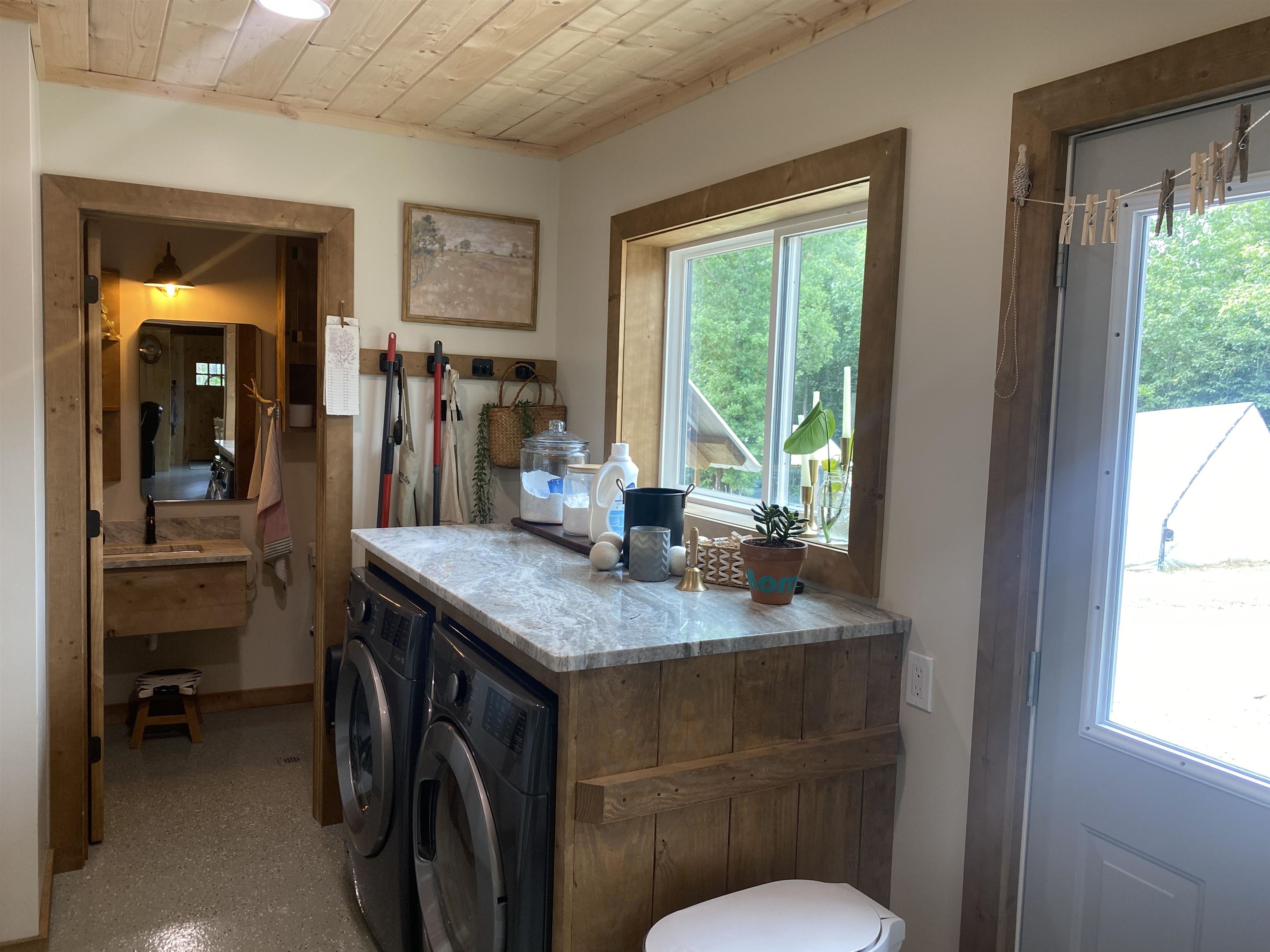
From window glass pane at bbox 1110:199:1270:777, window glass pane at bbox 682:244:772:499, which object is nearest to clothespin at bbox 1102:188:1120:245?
window glass pane at bbox 1110:199:1270:777

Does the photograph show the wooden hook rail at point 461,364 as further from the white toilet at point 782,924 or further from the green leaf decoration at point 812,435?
the white toilet at point 782,924

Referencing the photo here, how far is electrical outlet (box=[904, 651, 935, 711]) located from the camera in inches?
72.8

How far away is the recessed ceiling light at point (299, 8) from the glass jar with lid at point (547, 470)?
1.45 m

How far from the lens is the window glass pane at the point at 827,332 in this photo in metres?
2.34

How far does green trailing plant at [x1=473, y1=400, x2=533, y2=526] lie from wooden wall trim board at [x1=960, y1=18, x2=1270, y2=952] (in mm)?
1949

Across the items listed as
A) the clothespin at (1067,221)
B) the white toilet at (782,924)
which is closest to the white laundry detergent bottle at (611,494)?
the white toilet at (782,924)

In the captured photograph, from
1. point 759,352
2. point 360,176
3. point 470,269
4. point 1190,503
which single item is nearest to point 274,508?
point 470,269

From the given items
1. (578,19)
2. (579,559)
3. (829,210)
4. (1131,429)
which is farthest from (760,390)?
(1131,429)

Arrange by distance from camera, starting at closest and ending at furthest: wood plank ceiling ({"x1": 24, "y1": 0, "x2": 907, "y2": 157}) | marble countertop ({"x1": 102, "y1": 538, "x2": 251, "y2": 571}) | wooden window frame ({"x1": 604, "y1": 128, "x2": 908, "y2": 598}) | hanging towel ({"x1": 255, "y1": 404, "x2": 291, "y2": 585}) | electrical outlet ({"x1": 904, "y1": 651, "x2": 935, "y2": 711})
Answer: electrical outlet ({"x1": 904, "y1": 651, "x2": 935, "y2": 711})
wooden window frame ({"x1": 604, "y1": 128, "x2": 908, "y2": 598})
wood plank ceiling ({"x1": 24, "y1": 0, "x2": 907, "y2": 157})
marble countertop ({"x1": 102, "y1": 538, "x2": 251, "y2": 571})
hanging towel ({"x1": 255, "y1": 404, "x2": 291, "y2": 585})

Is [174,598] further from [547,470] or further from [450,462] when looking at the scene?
[547,470]

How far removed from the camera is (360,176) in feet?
10.1

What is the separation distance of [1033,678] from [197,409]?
12.1ft

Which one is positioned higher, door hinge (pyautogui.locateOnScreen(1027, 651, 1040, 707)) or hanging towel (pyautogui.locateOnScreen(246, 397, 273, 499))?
hanging towel (pyautogui.locateOnScreen(246, 397, 273, 499))

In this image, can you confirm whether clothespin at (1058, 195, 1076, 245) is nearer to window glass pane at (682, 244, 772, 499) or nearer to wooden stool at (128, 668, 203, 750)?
window glass pane at (682, 244, 772, 499)
